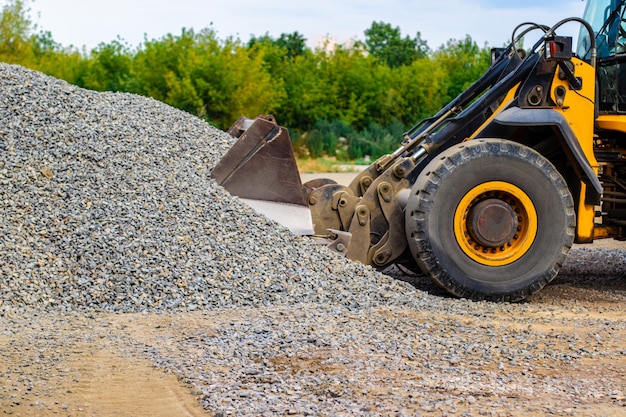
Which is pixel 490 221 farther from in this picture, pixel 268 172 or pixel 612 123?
pixel 268 172

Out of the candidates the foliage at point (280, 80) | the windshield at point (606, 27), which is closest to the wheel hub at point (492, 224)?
the windshield at point (606, 27)

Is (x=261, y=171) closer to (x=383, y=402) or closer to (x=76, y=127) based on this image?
(x=76, y=127)

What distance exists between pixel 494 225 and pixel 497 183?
332 millimetres

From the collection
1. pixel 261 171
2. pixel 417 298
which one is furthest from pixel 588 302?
pixel 261 171

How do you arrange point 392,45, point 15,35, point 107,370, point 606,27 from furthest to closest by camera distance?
point 392,45 < point 15,35 < point 606,27 < point 107,370

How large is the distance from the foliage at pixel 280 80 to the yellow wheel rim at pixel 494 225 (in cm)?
1823

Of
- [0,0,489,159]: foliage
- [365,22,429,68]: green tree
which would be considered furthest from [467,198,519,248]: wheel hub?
[365,22,429,68]: green tree

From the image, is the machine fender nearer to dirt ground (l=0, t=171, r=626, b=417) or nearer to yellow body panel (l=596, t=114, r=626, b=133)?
yellow body panel (l=596, t=114, r=626, b=133)

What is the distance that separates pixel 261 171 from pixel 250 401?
11.7 ft

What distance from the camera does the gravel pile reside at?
21.1 feet

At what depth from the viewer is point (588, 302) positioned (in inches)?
295

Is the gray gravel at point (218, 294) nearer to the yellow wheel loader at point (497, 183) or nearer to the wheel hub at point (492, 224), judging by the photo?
the yellow wheel loader at point (497, 183)

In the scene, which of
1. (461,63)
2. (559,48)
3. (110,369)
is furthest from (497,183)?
(461,63)

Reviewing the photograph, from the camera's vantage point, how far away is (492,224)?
7.05 m
